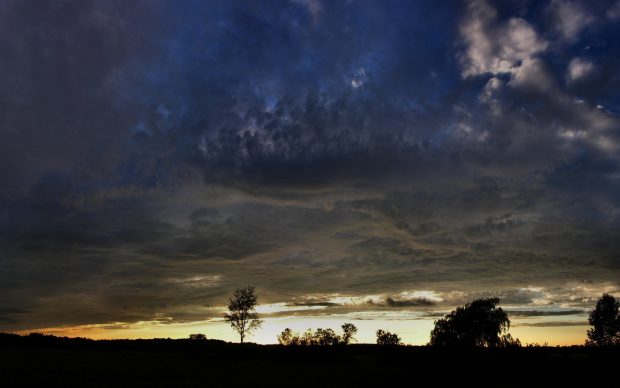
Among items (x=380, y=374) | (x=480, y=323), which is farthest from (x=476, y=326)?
(x=380, y=374)

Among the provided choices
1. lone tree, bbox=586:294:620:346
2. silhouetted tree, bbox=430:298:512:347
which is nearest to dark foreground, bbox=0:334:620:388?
silhouetted tree, bbox=430:298:512:347

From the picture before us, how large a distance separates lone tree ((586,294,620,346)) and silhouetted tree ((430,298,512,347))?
2802 cm

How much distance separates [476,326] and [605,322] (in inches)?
1410

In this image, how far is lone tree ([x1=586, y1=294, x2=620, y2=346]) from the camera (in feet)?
324

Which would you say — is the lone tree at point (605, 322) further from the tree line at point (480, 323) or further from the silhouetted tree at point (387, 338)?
the silhouetted tree at point (387, 338)

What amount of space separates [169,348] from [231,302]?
60.1 feet

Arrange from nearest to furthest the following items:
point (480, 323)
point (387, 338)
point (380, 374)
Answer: point (380, 374)
point (480, 323)
point (387, 338)

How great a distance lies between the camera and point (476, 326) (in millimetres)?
87312

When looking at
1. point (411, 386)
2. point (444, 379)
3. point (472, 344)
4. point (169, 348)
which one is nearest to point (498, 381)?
point (444, 379)

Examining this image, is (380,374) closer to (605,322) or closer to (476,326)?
(476,326)

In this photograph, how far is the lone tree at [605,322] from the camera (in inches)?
3883

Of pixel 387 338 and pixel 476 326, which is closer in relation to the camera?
pixel 476 326

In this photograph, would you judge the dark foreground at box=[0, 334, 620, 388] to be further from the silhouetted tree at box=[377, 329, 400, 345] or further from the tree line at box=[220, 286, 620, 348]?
the silhouetted tree at box=[377, 329, 400, 345]

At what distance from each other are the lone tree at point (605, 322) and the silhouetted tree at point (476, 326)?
91.9 feet
